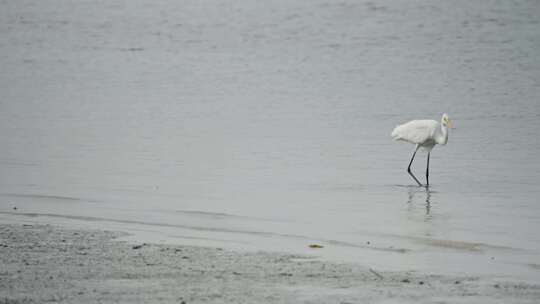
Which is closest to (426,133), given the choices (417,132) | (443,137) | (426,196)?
(417,132)

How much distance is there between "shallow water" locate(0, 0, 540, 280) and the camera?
11.3 meters

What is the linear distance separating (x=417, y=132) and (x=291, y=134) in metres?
4.27

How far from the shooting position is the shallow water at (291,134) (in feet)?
37.1

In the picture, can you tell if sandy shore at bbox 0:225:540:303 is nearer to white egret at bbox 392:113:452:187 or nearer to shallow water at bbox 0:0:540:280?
shallow water at bbox 0:0:540:280

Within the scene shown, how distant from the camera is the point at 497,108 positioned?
26484mm

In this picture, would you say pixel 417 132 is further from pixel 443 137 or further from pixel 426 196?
pixel 426 196

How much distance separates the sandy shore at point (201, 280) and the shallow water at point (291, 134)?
76cm

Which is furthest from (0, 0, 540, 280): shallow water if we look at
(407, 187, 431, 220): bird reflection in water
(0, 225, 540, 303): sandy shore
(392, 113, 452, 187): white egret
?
(0, 225, 540, 303): sandy shore

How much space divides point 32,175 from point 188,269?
26.0 feet

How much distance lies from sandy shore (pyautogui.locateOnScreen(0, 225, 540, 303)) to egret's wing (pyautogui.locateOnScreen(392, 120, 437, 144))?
891 centimetres

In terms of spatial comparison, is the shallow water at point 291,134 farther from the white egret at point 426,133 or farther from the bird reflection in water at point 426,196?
the white egret at point 426,133

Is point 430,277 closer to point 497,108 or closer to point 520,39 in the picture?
point 497,108

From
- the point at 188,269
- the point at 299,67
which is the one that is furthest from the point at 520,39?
the point at 188,269

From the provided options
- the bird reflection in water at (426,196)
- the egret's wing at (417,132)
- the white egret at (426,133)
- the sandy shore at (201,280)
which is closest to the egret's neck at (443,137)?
the white egret at (426,133)
